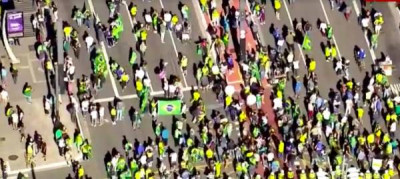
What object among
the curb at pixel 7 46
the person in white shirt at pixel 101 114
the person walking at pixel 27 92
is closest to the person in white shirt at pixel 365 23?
the person in white shirt at pixel 101 114

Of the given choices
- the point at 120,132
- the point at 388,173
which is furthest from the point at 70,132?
the point at 388,173

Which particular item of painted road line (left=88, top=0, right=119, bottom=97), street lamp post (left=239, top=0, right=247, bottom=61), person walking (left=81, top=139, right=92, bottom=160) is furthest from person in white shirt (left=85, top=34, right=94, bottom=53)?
street lamp post (left=239, top=0, right=247, bottom=61)

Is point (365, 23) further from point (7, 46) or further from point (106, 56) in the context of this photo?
point (7, 46)

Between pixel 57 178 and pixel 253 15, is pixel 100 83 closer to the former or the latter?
pixel 57 178

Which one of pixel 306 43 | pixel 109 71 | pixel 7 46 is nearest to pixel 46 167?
pixel 109 71

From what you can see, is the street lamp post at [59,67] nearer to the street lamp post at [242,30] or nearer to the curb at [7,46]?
the curb at [7,46]
